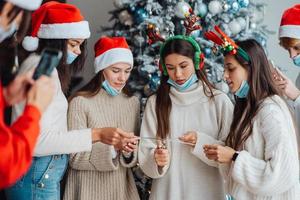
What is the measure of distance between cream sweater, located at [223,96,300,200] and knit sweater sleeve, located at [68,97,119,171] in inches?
25.9

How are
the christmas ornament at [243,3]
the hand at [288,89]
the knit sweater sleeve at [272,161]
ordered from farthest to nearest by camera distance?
the christmas ornament at [243,3] → the hand at [288,89] → the knit sweater sleeve at [272,161]

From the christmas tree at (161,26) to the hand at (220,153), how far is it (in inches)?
43.9

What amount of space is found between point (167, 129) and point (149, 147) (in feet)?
0.43

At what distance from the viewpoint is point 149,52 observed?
3.47 meters

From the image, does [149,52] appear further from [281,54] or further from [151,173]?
[281,54]

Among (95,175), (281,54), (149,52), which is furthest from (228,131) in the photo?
(281,54)

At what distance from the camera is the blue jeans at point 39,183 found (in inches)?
82.7

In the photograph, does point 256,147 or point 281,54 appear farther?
point 281,54

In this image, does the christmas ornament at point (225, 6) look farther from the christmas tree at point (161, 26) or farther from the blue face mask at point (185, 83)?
the blue face mask at point (185, 83)

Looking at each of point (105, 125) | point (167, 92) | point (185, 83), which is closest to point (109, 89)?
point (105, 125)

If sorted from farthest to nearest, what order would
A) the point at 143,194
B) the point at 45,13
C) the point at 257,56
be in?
the point at 143,194, the point at 45,13, the point at 257,56

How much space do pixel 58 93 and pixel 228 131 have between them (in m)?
0.86

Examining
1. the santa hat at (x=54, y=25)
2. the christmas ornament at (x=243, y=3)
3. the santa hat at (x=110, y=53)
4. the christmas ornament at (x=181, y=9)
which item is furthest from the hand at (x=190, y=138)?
the christmas ornament at (x=243, y=3)

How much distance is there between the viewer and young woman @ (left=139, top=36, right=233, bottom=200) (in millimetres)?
2512
